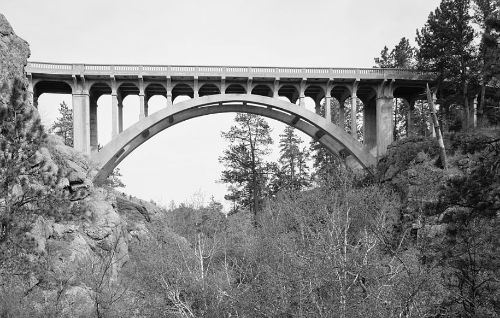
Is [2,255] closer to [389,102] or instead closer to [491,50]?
[491,50]

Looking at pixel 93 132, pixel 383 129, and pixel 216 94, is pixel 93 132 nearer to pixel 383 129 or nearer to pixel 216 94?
pixel 216 94

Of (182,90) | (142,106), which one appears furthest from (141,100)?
(182,90)

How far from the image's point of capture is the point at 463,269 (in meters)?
8.88

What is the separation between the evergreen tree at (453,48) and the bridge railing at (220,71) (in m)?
1.38

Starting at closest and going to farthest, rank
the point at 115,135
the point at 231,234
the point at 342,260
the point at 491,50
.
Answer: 1. the point at 491,50
2. the point at 342,260
3. the point at 115,135
4. the point at 231,234

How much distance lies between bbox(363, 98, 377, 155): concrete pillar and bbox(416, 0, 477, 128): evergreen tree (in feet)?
15.4

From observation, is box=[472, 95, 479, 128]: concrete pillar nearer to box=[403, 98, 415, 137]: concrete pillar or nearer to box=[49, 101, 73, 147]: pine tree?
box=[403, 98, 415, 137]: concrete pillar

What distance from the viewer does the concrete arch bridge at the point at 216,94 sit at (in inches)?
990

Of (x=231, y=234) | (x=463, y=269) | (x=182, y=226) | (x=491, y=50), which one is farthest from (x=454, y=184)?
(x=182, y=226)

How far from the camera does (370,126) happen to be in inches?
1152

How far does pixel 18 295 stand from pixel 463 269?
466 inches

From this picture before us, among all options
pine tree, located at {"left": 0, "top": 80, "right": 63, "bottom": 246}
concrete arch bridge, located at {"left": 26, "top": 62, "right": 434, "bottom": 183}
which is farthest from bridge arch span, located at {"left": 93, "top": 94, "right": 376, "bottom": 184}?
pine tree, located at {"left": 0, "top": 80, "right": 63, "bottom": 246}

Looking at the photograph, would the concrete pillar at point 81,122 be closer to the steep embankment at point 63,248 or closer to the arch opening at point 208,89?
the steep embankment at point 63,248

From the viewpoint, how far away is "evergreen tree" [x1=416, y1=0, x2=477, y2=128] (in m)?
25.5
